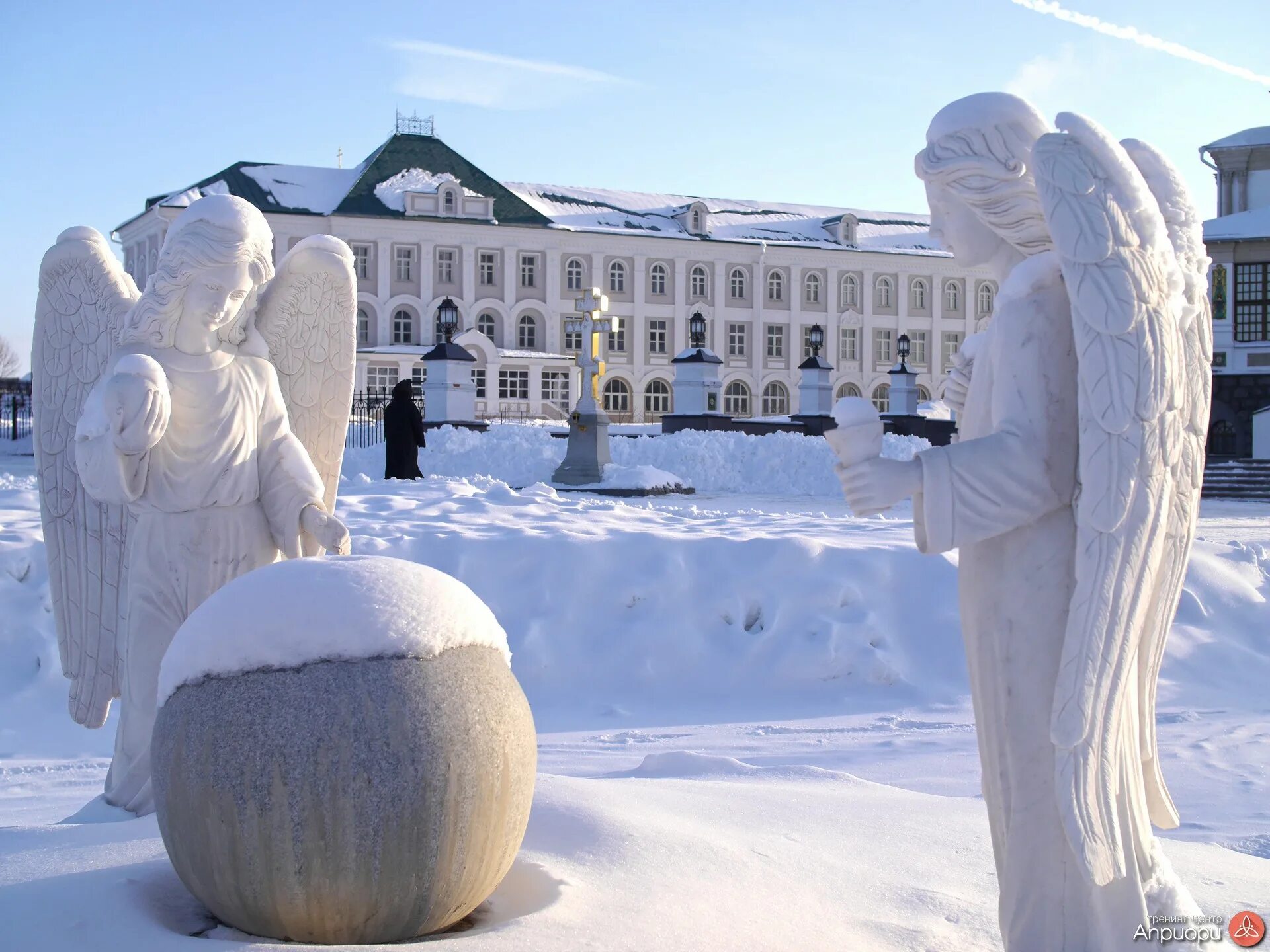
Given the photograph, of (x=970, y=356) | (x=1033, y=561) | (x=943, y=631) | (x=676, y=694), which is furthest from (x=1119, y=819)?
(x=943, y=631)

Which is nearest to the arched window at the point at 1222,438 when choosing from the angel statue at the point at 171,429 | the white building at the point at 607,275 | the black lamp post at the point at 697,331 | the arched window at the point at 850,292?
the black lamp post at the point at 697,331

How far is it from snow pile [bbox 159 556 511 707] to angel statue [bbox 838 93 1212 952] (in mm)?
1082

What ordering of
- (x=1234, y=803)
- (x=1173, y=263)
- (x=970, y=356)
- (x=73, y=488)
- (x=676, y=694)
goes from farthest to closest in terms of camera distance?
1. (x=676, y=694)
2. (x=1234, y=803)
3. (x=73, y=488)
4. (x=970, y=356)
5. (x=1173, y=263)

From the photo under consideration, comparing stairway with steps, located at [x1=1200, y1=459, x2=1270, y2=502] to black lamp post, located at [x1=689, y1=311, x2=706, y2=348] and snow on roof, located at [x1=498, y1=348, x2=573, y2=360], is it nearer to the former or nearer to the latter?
black lamp post, located at [x1=689, y1=311, x2=706, y2=348]

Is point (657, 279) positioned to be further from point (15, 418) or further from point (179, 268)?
point (179, 268)

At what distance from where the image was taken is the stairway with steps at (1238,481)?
21.9 meters

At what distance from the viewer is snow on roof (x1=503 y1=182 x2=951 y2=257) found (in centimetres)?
4956

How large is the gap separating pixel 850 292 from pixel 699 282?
698 cm

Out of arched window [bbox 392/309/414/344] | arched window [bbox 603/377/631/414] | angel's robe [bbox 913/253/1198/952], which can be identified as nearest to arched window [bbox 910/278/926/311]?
arched window [bbox 603/377/631/414]

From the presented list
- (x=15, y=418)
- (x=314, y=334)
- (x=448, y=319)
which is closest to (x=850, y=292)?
(x=448, y=319)

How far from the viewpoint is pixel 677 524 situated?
9.52m

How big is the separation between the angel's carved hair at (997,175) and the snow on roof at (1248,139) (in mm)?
36593

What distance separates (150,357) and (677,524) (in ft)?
20.3

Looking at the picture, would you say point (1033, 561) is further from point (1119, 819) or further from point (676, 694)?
point (676, 694)
